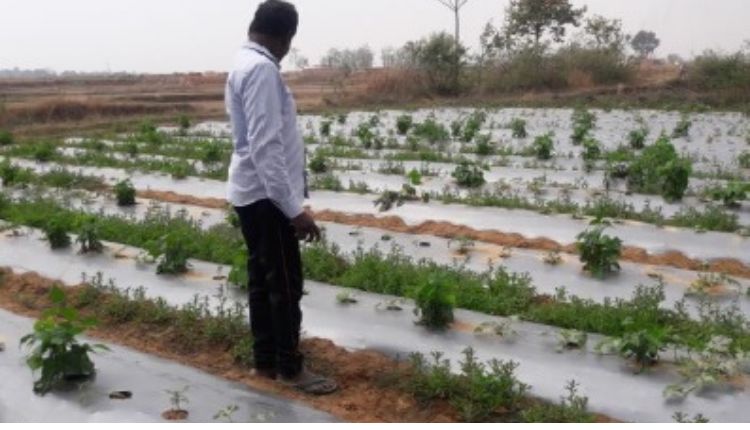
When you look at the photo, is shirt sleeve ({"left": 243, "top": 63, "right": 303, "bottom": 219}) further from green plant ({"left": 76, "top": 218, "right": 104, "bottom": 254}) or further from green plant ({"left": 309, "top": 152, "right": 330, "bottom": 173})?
green plant ({"left": 309, "top": 152, "right": 330, "bottom": 173})

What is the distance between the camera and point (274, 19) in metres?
3.65

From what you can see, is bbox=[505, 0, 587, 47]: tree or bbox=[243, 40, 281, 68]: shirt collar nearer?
bbox=[243, 40, 281, 68]: shirt collar

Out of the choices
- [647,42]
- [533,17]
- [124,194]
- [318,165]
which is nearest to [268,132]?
[124,194]

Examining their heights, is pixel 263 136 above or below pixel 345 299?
above

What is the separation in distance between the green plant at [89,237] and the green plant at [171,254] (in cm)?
89

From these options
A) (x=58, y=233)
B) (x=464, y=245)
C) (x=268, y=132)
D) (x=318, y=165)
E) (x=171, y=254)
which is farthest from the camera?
(x=318, y=165)

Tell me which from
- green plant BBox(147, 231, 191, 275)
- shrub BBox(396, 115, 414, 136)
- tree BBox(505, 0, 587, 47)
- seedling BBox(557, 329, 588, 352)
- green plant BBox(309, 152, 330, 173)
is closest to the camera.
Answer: seedling BBox(557, 329, 588, 352)

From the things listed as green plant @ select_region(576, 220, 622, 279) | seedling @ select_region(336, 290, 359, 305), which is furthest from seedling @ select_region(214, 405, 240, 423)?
green plant @ select_region(576, 220, 622, 279)

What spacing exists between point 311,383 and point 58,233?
3.86m

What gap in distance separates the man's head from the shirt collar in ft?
0.06

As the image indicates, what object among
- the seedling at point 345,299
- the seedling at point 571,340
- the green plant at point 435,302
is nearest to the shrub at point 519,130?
the seedling at point 345,299

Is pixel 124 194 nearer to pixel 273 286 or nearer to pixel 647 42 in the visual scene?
pixel 273 286

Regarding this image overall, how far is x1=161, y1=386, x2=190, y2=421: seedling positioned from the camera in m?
3.61

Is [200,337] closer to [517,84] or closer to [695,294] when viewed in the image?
[695,294]
